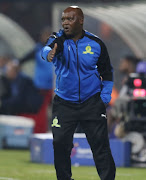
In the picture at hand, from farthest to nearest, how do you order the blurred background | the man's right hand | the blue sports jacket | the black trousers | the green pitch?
the blurred background
the green pitch
the black trousers
the blue sports jacket
the man's right hand

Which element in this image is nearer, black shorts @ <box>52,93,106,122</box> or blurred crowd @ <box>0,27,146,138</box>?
black shorts @ <box>52,93,106,122</box>

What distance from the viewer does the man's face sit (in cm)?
830

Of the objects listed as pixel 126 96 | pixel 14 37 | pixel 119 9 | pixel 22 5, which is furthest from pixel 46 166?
pixel 22 5

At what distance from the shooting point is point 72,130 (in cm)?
848

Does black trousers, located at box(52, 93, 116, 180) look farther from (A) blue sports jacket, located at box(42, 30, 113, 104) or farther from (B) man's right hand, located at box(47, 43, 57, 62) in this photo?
(B) man's right hand, located at box(47, 43, 57, 62)

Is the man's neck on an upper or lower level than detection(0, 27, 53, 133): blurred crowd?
upper

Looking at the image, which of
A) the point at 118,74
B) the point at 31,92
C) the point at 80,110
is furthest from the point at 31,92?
the point at 80,110

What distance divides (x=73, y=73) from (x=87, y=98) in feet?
1.00

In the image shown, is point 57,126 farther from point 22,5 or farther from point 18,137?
point 22,5

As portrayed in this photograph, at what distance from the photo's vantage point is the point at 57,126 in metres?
8.45

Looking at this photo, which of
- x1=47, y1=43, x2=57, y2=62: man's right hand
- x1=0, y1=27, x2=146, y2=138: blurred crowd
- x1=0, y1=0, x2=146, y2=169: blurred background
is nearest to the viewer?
x1=47, y1=43, x2=57, y2=62: man's right hand

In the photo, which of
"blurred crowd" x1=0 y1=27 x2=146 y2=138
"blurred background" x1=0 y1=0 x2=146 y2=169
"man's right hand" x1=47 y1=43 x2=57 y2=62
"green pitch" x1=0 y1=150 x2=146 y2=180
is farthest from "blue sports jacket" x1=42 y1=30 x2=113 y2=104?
"blurred crowd" x1=0 y1=27 x2=146 y2=138

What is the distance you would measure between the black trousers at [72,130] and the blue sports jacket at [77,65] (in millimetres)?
85

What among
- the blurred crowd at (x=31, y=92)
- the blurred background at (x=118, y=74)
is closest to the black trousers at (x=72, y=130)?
the blurred background at (x=118, y=74)
